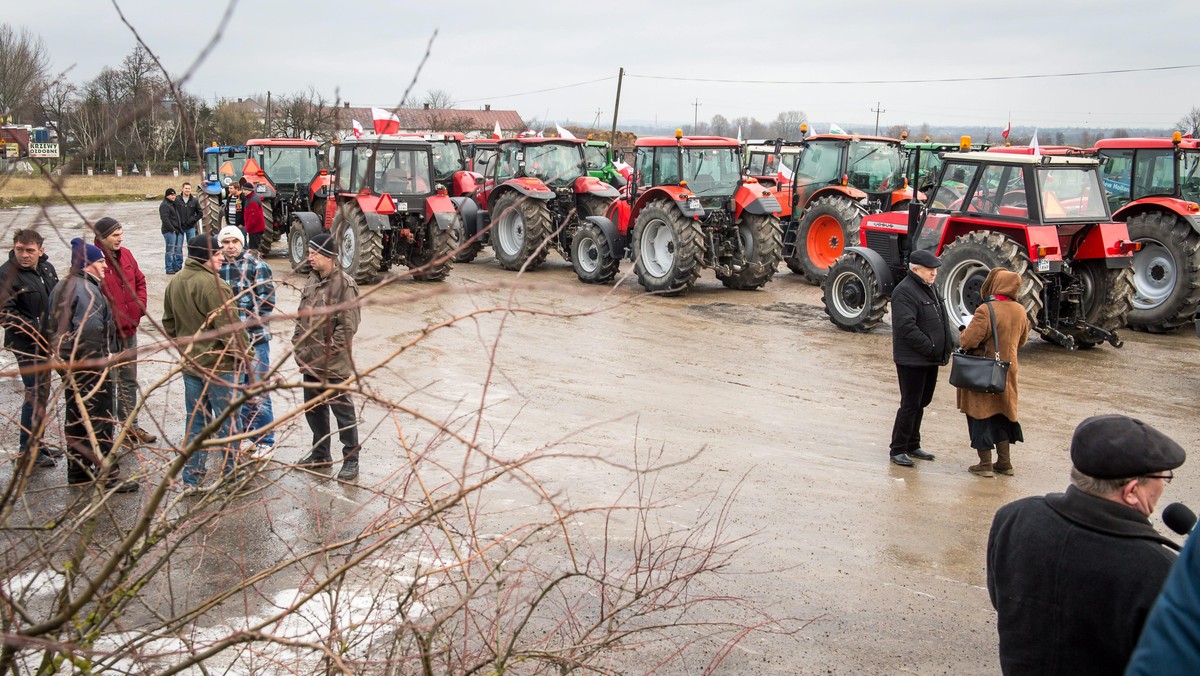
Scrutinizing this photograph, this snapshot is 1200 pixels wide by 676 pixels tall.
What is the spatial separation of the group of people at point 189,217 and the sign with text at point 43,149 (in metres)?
12.7

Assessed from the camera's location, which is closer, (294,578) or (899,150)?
(294,578)

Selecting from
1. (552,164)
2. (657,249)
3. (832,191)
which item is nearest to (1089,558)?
(657,249)

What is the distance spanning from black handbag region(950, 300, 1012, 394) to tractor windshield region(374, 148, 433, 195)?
34.9 ft

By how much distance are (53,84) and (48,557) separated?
123 cm

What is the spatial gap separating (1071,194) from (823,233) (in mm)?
5046

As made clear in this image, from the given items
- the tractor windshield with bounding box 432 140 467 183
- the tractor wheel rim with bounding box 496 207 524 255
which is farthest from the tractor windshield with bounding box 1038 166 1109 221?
the tractor windshield with bounding box 432 140 467 183

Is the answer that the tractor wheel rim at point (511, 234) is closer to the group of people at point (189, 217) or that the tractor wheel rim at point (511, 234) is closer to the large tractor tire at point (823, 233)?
the group of people at point (189, 217)

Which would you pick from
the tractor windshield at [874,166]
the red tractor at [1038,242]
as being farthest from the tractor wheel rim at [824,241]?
the red tractor at [1038,242]

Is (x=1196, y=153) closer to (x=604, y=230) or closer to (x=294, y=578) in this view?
(x=604, y=230)

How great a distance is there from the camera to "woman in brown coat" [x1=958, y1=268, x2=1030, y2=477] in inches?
259

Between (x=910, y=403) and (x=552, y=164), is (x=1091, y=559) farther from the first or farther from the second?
(x=552, y=164)

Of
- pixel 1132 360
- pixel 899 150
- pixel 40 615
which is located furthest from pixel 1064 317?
pixel 40 615

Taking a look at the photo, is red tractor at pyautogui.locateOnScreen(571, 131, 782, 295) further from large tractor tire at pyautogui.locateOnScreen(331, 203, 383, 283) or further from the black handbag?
the black handbag

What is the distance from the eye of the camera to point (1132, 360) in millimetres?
10758
